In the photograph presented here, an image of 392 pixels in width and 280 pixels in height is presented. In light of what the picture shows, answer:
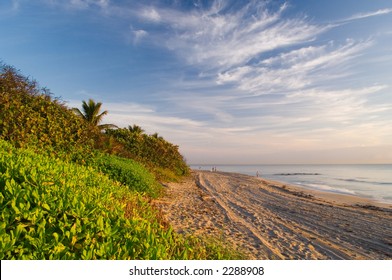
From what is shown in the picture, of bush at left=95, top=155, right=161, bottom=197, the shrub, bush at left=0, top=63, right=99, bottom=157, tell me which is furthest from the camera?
bush at left=95, top=155, right=161, bottom=197

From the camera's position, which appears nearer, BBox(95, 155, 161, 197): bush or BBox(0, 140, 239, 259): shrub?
BBox(0, 140, 239, 259): shrub

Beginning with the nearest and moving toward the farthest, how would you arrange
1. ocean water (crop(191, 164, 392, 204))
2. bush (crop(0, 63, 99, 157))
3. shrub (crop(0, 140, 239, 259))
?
1. shrub (crop(0, 140, 239, 259))
2. bush (crop(0, 63, 99, 157))
3. ocean water (crop(191, 164, 392, 204))

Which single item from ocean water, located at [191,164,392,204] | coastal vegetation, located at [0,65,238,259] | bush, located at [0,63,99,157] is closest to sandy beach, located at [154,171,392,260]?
coastal vegetation, located at [0,65,238,259]

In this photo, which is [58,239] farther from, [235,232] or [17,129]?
[17,129]

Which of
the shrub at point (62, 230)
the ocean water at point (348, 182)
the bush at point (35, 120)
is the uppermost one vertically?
the bush at point (35, 120)

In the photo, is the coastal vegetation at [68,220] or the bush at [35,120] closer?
the coastal vegetation at [68,220]

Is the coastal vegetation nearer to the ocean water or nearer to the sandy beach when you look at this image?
the sandy beach

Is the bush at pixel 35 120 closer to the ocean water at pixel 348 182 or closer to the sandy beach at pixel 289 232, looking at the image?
the sandy beach at pixel 289 232

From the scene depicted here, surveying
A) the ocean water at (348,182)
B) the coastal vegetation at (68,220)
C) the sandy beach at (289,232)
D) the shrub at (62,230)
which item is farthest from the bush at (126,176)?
the ocean water at (348,182)

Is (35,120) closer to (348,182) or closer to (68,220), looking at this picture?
(68,220)

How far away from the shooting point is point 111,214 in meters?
4.35

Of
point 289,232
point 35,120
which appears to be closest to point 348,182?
point 289,232
